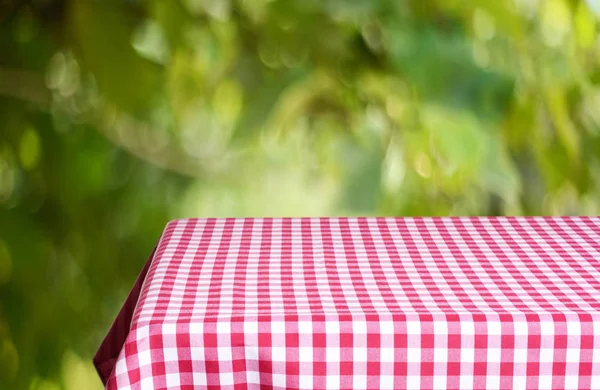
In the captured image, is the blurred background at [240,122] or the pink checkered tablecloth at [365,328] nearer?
the pink checkered tablecloth at [365,328]

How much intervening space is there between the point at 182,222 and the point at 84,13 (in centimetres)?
105

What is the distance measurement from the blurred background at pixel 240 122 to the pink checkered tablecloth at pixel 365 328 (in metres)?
1.12

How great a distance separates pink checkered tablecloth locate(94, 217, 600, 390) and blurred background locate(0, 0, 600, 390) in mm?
1125

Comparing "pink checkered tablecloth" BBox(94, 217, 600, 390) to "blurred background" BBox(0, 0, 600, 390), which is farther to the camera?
"blurred background" BBox(0, 0, 600, 390)

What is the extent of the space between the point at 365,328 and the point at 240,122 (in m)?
1.40

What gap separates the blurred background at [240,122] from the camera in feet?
7.51

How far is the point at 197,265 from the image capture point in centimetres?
124

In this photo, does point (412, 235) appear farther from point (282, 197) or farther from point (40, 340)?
point (40, 340)

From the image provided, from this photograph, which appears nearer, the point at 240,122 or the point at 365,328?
the point at 365,328

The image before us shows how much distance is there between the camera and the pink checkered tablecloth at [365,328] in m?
1.00

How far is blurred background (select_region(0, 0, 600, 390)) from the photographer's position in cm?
229

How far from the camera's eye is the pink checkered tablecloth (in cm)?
100

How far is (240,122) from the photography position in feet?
7.61

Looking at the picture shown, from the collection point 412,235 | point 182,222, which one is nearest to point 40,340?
point 182,222
